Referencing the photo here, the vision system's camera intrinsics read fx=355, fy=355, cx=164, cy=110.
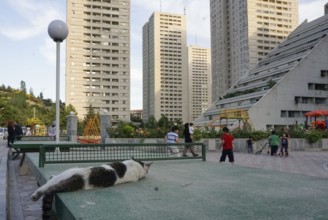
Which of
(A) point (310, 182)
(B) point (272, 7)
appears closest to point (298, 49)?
(B) point (272, 7)

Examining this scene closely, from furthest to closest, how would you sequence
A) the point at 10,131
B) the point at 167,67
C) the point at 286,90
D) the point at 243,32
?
the point at 167,67 < the point at 243,32 < the point at 286,90 < the point at 10,131

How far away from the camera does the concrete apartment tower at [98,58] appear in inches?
Answer: 3883

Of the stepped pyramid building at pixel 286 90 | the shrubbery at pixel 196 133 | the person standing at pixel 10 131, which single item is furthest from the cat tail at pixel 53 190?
the stepped pyramid building at pixel 286 90

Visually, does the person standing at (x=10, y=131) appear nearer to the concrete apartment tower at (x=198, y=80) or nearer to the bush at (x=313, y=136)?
the bush at (x=313, y=136)

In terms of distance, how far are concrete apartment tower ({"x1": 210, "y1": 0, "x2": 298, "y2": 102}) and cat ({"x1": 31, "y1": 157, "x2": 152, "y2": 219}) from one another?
314ft

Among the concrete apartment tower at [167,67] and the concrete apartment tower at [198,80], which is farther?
the concrete apartment tower at [198,80]

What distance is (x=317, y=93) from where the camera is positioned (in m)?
57.1

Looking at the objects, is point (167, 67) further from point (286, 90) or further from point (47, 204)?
point (47, 204)

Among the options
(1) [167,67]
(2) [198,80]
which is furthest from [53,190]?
(2) [198,80]

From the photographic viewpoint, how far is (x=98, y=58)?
10250 cm

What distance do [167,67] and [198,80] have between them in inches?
836

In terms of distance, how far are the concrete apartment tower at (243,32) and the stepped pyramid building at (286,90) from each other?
3451cm

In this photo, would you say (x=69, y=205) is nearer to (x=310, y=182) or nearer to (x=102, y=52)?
(x=310, y=182)

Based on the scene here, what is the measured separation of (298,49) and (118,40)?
56.4 m
